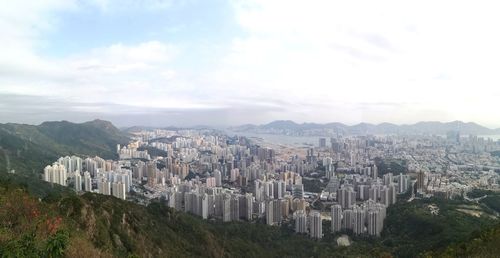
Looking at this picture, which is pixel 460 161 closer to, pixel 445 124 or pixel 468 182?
pixel 468 182

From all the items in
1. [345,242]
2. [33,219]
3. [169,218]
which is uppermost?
[33,219]

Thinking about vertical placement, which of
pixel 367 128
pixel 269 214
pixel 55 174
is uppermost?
pixel 367 128

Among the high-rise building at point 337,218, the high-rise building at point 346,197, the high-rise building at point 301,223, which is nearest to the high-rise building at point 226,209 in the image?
the high-rise building at point 301,223

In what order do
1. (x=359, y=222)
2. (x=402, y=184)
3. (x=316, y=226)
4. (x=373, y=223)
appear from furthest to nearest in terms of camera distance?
1. (x=402, y=184)
2. (x=359, y=222)
3. (x=316, y=226)
4. (x=373, y=223)

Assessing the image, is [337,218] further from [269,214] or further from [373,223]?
[269,214]

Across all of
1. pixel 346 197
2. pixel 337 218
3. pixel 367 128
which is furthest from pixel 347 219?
pixel 367 128

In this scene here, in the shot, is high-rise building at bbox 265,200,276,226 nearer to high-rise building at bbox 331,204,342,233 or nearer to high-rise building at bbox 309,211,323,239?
high-rise building at bbox 309,211,323,239

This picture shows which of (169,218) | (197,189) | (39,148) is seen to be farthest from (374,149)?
(169,218)
